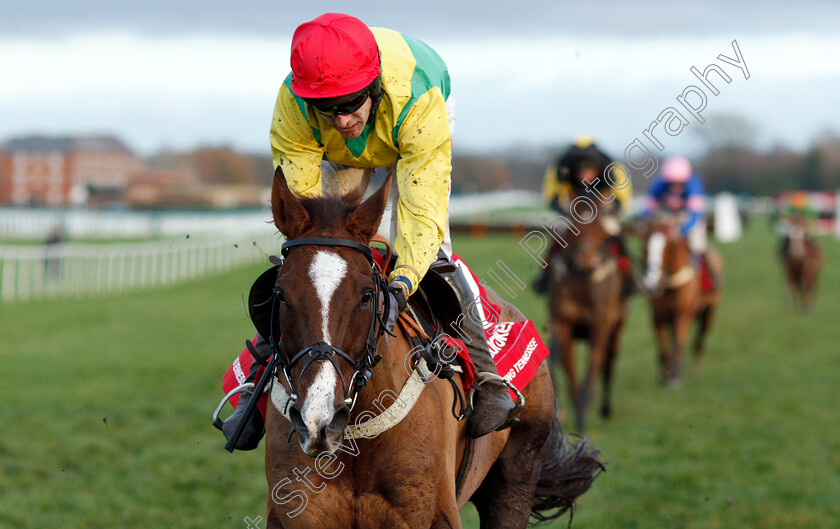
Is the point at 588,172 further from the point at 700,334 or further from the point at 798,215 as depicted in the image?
the point at 798,215

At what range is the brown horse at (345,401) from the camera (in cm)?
252

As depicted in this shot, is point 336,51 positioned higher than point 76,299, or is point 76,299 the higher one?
point 336,51

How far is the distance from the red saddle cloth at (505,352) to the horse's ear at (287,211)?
2.53 ft

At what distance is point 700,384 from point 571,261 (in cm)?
279

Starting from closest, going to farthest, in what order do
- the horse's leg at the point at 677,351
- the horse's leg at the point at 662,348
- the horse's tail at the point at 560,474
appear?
the horse's tail at the point at 560,474 < the horse's leg at the point at 677,351 < the horse's leg at the point at 662,348

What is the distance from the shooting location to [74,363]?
10.9 meters

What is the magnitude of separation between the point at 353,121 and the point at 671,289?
8.19 metres

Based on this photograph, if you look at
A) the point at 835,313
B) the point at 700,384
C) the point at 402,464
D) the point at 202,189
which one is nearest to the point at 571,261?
the point at 700,384

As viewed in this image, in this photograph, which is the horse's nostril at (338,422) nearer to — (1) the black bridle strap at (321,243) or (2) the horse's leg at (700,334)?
(1) the black bridle strap at (321,243)

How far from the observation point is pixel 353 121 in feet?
9.83

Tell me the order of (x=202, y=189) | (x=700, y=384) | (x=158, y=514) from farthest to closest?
(x=202, y=189) < (x=700, y=384) < (x=158, y=514)

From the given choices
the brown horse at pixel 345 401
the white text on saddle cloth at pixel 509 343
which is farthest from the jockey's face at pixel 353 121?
the white text on saddle cloth at pixel 509 343

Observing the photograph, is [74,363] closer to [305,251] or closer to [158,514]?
[158,514]

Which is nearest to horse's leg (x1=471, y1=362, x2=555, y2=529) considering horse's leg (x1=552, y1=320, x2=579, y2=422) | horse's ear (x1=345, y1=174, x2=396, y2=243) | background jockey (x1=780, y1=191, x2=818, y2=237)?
horse's ear (x1=345, y1=174, x2=396, y2=243)
